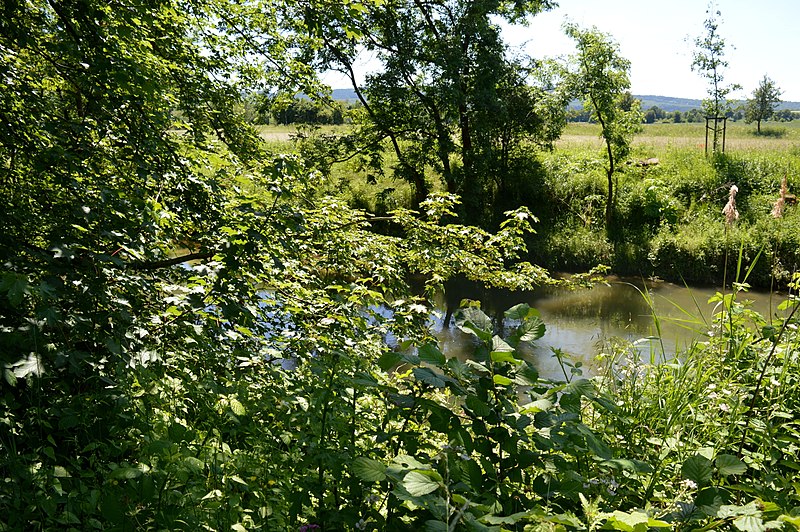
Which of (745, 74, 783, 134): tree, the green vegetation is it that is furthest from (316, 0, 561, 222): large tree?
(745, 74, 783, 134): tree

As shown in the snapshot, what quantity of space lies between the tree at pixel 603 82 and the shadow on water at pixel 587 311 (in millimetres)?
3678

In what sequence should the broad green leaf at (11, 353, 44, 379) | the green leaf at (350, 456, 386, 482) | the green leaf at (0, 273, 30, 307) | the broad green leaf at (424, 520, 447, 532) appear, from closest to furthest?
the broad green leaf at (424, 520, 447, 532)
the green leaf at (350, 456, 386, 482)
the green leaf at (0, 273, 30, 307)
the broad green leaf at (11, 353, 44, 379)

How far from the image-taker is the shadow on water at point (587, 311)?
31.0 feet

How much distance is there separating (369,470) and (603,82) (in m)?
13.4

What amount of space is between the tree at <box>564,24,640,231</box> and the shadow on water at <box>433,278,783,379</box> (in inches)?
145

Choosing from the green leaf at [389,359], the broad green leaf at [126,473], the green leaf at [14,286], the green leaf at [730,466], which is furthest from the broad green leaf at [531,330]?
the green leaf at [14,286]

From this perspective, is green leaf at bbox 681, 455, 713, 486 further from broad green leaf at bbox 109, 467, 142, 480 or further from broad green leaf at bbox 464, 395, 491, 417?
broad green leaf at bbox 109, 467, 142, 480

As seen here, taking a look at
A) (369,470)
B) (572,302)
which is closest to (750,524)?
(369,470)

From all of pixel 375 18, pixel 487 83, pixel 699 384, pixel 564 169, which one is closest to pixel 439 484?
pixel 699 384

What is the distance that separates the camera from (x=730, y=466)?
160 cm

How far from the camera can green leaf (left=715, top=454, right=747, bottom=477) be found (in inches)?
62.1

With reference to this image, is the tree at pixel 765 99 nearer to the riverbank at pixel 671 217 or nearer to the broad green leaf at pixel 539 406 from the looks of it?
the riverbank at pixel 671 217

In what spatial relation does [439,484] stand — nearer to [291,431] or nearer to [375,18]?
[291,431]

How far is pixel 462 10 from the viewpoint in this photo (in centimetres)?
1339
